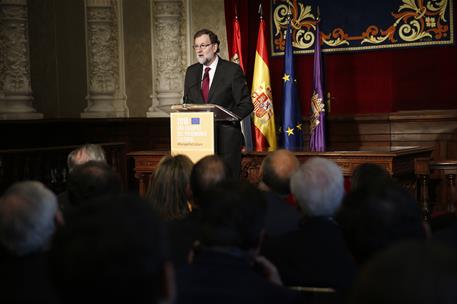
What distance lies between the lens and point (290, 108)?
24.8 feet

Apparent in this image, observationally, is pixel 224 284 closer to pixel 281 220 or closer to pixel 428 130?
pixel 281 220

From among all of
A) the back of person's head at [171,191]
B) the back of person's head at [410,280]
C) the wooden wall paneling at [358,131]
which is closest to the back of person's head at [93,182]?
the back of person's head at [171,191]

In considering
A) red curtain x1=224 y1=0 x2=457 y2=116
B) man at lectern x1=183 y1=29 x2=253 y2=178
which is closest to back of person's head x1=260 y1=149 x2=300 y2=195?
man at lectern x1=183 y1=29 x2=253 y2=178

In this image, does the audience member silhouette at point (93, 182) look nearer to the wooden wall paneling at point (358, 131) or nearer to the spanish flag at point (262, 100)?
the spanish flag at point (262, 100)

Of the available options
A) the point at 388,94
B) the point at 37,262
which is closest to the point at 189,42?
the point at 388,94

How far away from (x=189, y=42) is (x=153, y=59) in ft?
1.60

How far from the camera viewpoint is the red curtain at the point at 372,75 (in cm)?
750

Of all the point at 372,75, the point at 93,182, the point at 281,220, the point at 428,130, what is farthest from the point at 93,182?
the point at 372,75

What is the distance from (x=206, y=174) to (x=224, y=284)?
1216mm

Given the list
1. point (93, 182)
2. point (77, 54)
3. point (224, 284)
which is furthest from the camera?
point (77, 54)

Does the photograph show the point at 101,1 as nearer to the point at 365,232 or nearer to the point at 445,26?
the point at 445,26

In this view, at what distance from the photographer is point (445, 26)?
7465 mm

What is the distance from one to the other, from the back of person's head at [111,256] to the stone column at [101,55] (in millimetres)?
7414

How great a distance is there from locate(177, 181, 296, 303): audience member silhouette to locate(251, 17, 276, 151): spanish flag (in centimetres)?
558
